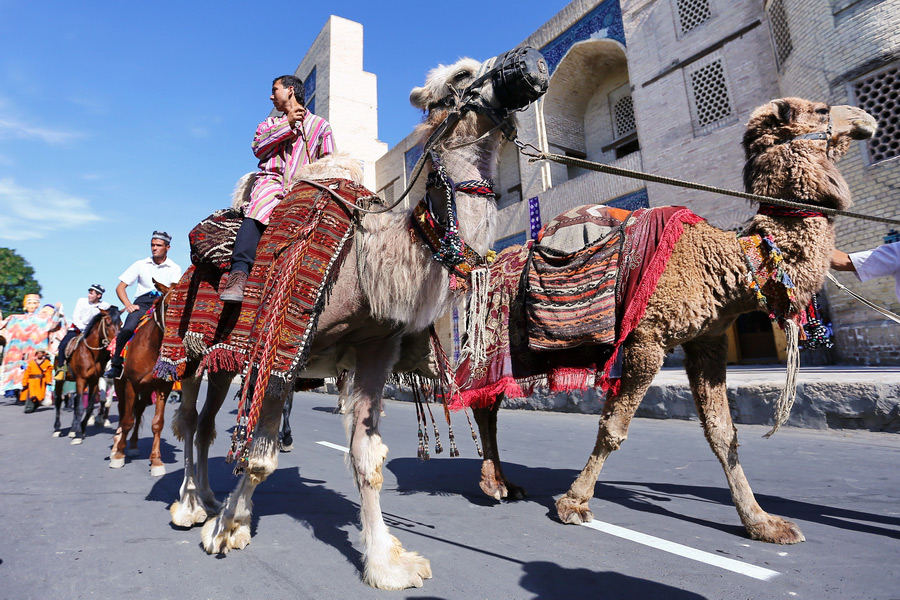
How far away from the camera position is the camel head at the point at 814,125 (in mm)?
2750

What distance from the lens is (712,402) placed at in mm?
3014

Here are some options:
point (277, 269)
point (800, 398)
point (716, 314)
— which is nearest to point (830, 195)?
point (716, 314)

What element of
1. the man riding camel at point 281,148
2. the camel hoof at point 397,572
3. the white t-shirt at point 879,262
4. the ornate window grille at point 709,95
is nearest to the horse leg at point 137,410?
the man riding camel at point 281,148

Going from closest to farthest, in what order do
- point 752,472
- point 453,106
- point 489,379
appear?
point 453,106 → point 489,379 → point 752,472

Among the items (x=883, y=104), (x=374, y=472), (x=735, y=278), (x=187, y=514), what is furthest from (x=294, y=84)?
(x=883, y=104)

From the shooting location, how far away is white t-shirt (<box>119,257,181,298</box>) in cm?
561

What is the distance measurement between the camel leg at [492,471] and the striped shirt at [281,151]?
2.18 meters

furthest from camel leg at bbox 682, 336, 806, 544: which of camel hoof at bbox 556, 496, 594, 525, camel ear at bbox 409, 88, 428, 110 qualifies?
camel ear at bbox 409, 88, 428, 110

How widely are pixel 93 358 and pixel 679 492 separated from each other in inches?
327

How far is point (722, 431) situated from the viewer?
2895mm

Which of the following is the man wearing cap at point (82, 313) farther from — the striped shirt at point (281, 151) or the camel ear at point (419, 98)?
the camel ear at point (419, 98)

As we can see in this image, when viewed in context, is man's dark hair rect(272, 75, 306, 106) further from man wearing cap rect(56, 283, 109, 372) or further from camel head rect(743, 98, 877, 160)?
man wearing cap rect(56, 283, 109, 372)

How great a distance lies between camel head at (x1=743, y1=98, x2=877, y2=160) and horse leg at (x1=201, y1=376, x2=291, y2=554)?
123 inches

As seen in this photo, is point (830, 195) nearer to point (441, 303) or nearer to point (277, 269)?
point (441, 303)
